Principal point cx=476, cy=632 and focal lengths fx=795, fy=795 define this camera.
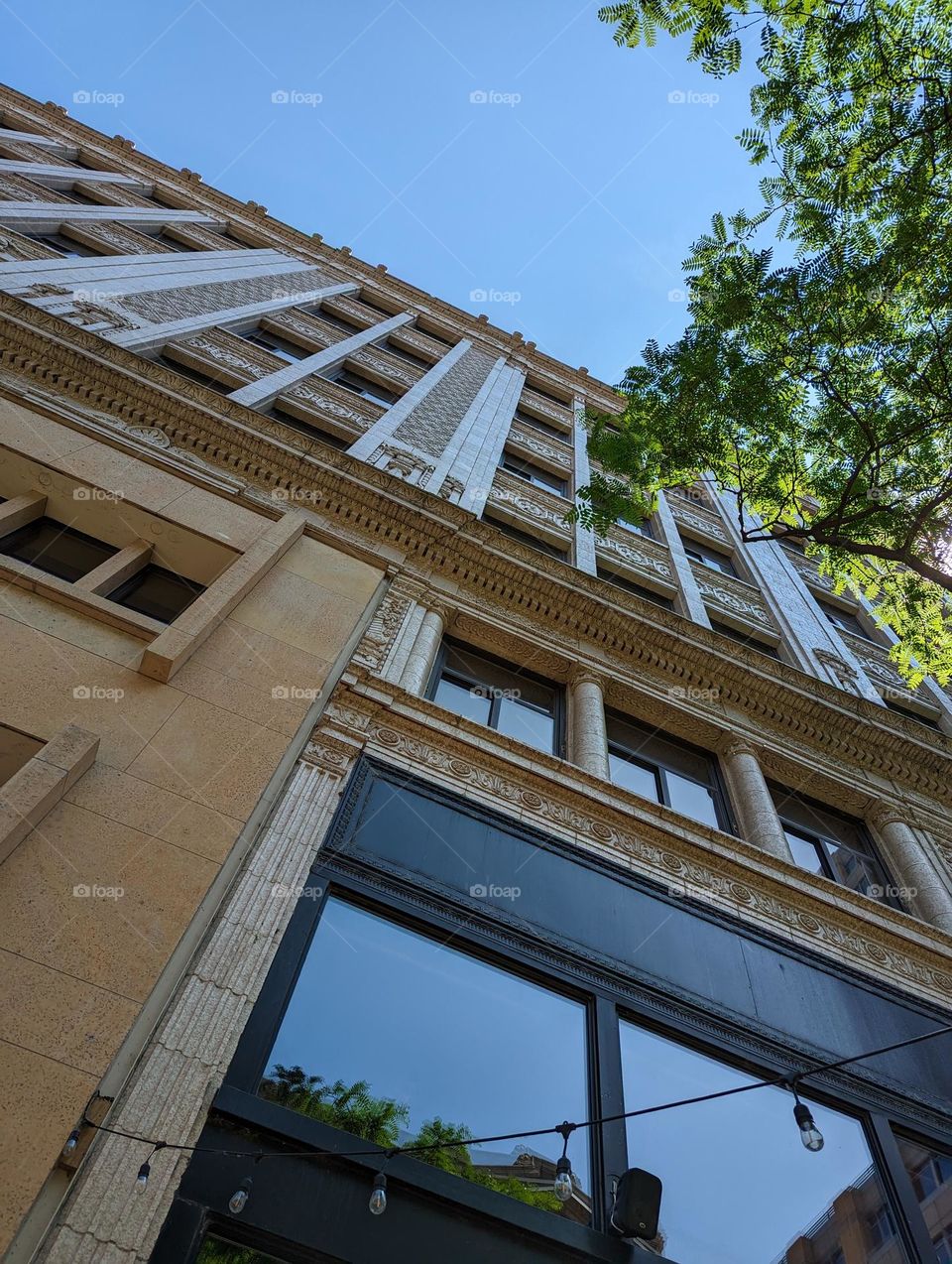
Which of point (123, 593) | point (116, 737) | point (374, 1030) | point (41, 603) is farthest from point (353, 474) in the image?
point (374, 1030)

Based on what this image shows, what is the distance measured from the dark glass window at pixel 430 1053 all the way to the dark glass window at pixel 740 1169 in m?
0.68

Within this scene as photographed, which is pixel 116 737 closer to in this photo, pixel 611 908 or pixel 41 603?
pixel 41 603

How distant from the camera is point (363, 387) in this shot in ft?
77.8

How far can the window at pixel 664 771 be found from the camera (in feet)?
37.0

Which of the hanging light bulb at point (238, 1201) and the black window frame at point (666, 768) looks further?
the black window frame at point (666, 768)

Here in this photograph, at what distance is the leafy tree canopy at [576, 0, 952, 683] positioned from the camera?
1040 centimetres

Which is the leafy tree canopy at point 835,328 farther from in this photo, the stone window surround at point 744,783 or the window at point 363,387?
the window at point 363,387

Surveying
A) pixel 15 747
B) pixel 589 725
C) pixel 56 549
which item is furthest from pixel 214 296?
pixel 15 747

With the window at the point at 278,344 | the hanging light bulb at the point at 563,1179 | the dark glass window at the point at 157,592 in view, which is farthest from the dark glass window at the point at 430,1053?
the window at the point at 278,344

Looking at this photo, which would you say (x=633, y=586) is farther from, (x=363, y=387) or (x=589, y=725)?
(x=363, y=387)

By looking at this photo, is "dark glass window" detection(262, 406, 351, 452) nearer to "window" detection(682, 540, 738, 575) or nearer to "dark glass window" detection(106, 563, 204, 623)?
"dark glass window" detection(106, 563, 204, 623)

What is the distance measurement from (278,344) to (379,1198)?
22609 millimetres

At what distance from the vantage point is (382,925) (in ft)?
23.8

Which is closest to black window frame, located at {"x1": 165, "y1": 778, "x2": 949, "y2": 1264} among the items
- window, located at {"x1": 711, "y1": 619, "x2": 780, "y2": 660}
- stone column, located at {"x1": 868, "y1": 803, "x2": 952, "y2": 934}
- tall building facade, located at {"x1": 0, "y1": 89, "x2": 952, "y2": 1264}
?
tall building facade, located at {"x1": 0, "y1": 89, "x2": 952, "y2": 1264}
